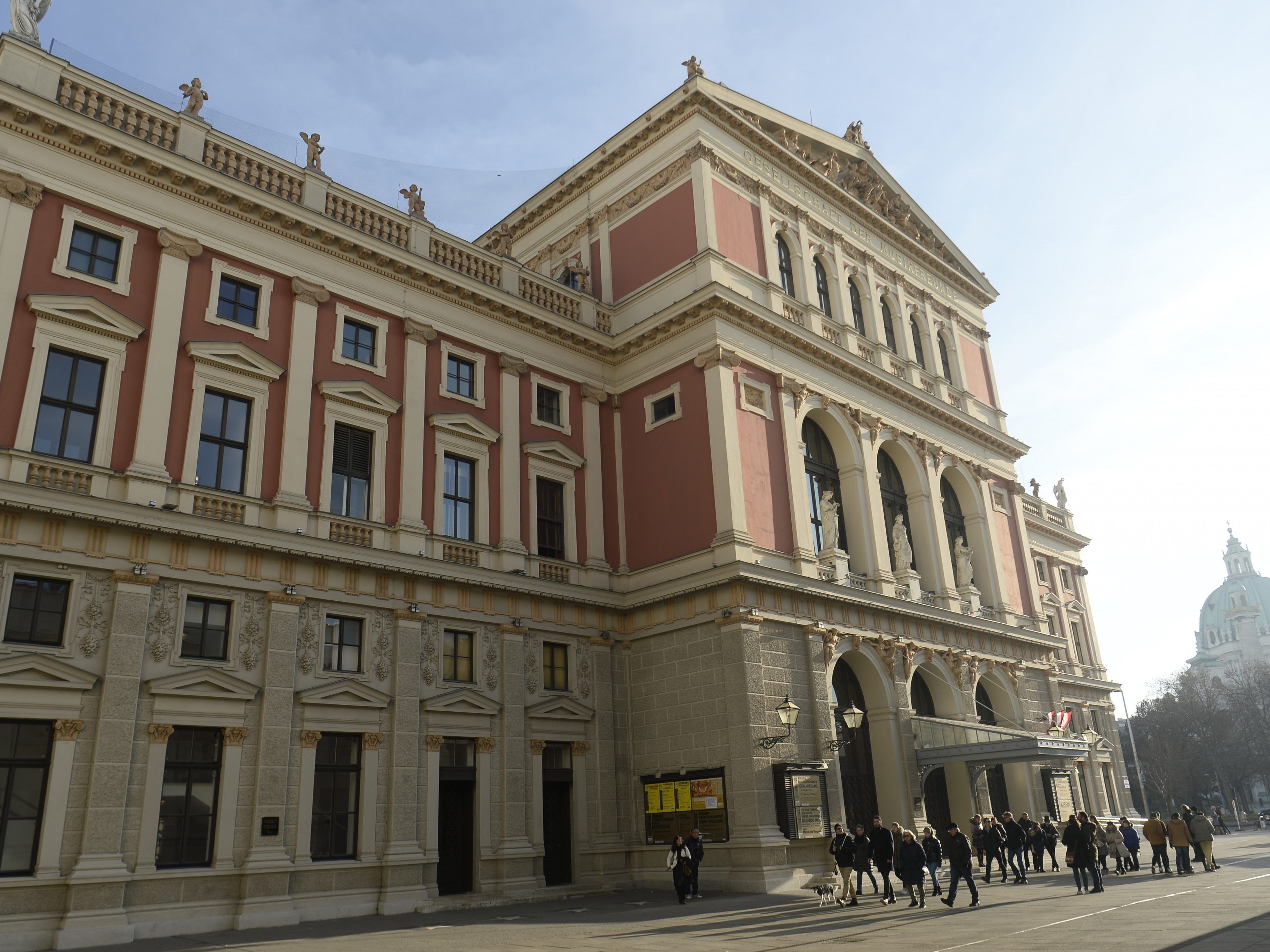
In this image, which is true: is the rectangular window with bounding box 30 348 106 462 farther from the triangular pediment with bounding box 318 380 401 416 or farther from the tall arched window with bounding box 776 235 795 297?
the tall arched window with bounding box 776 235 795 297

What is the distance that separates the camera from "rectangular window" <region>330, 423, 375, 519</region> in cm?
2309

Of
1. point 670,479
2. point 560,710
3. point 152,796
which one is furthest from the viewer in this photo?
point 670,479

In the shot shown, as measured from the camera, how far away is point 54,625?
707 inches

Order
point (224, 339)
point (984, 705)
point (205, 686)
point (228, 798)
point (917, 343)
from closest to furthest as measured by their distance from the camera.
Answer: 1. point (228, 798)
2. point (205, 686)
3. point (224, 339)
4. point (984, 705)
5. point (917, 343)

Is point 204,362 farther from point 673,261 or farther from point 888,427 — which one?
point 888,427

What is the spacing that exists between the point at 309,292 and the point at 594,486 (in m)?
9.99

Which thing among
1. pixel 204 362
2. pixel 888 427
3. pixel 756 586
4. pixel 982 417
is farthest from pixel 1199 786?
pixel 204 362

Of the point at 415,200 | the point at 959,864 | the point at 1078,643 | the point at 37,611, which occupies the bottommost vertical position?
the point at 959,864

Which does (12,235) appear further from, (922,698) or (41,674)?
(922,698)

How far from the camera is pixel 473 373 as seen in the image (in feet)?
88.9

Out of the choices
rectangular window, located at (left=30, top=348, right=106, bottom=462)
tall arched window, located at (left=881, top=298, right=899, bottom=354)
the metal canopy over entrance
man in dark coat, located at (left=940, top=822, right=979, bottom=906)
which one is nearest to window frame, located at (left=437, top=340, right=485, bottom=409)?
rectangular window, located at (left=30, top=348, right=106, bottom=462)

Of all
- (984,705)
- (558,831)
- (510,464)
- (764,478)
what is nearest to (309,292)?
(510,464)

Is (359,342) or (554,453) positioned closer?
(359,342)

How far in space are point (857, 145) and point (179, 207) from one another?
83.5ft
